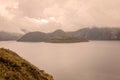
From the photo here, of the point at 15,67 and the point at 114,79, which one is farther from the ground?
Result: the point at 15,67

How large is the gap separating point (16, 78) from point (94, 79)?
2397 inches

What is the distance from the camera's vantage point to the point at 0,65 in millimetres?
52312

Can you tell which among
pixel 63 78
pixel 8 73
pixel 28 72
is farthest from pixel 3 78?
pixel 63 78

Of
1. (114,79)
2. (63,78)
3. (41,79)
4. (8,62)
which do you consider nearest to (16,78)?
(8,62)

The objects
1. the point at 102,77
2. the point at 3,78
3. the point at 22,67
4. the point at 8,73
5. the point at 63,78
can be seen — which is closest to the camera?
the point at 3,78

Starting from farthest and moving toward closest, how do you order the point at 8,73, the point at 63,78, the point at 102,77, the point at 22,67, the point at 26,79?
the point at 102,77
the point at 63,78
the point at 22,67
the point at 26,79
the point at 8,73

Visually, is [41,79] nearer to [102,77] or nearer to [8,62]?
[8,62]

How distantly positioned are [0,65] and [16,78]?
5.09 meters

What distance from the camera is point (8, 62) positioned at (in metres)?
55.0

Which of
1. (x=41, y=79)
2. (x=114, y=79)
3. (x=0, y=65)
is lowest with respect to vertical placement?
(x=114, y=79)

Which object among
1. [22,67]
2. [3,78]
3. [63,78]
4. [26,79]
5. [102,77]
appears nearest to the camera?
[3,78]

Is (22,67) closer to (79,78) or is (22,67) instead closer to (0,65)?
(0,65)

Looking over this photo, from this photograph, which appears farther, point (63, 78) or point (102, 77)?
point (102, 77)

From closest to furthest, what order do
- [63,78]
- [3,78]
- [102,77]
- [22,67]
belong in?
[3,78]
[22,67]
[63,78]
[102,77]
